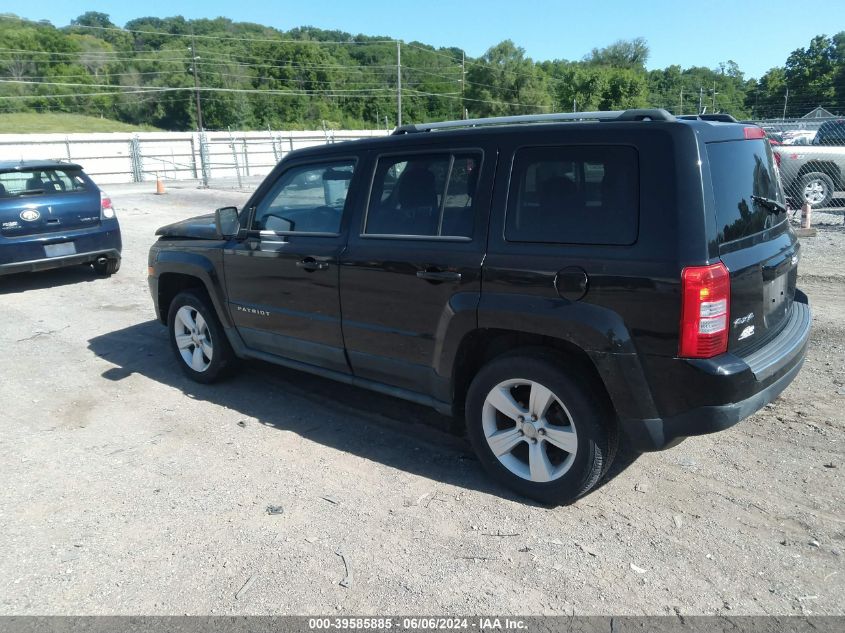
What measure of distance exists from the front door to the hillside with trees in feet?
202

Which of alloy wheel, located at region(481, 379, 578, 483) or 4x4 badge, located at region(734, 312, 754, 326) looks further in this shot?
alloy wheel, located at region(481, 379, 578, 483)

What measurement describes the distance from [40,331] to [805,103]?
189ft

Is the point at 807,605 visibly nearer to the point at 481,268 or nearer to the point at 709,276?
the point at 709,276

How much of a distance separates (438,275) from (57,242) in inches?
281

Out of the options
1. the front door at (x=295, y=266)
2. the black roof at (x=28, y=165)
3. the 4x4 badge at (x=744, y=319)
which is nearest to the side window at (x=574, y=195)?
the 4x4 badge at (x=744, y=319)

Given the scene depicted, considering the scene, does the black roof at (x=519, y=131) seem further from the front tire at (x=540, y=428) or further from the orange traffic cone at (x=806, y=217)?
the orange traffic cone at (x=806, y=217)

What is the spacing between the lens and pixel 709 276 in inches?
119

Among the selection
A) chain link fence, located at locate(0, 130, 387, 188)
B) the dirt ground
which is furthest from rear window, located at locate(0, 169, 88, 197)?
chain link fence, located at locate(0, 130, 387, 188)

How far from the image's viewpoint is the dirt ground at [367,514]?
9.84 feet

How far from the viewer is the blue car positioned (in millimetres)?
8648

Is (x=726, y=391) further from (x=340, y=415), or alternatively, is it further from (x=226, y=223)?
(x=226, y=223)

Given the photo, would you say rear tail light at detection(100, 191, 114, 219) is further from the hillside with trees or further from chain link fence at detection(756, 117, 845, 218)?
Result: the hillside with trees

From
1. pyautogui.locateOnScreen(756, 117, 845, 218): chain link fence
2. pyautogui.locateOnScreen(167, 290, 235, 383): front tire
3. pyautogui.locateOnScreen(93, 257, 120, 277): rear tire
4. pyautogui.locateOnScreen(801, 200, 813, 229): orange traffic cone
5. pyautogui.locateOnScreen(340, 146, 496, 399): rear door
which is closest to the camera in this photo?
pyautogui.locateOnScreen(340, 146, 496, 399): rear door

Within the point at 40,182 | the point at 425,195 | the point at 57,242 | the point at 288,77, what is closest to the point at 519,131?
the point at 425,195
